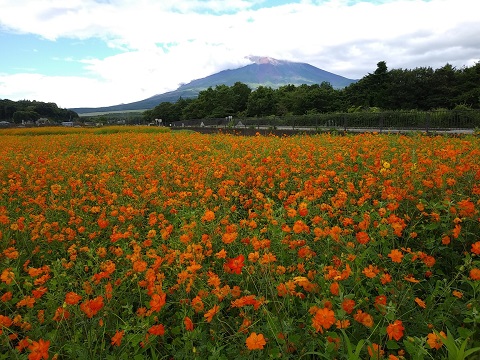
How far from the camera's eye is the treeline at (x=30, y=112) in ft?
288

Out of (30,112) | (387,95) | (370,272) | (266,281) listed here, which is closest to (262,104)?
(387,95)

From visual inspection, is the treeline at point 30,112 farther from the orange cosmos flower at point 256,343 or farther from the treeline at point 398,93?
the orange cosmos flower at point 256,343

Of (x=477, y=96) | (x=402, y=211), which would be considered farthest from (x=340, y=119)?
(x=477, y=96)

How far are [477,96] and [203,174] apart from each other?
40.2 m

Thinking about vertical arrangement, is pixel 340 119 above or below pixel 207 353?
above

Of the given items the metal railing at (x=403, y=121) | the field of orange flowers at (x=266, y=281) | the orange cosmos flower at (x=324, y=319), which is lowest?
the field of orange flowers at (x=266, y=281)

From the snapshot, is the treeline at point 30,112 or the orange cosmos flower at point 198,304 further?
the treeline at point 30,112

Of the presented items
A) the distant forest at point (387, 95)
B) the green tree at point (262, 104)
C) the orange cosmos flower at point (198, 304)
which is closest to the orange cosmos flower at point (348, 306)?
the orange cosmos flower at point (198, 304)

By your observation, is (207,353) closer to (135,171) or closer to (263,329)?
(263,329)

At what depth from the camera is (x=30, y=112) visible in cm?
8875

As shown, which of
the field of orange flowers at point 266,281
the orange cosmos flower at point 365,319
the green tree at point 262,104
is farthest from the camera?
the green tree at point 262,104

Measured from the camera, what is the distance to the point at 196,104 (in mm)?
82750

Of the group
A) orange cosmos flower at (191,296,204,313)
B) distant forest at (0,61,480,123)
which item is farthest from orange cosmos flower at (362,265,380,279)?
distant forest at (0,61,480,123)

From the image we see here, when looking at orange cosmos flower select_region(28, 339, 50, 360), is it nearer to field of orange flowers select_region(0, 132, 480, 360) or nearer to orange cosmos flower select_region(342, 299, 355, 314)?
field of orange flowers select_region(0, 132, 480, 360)
